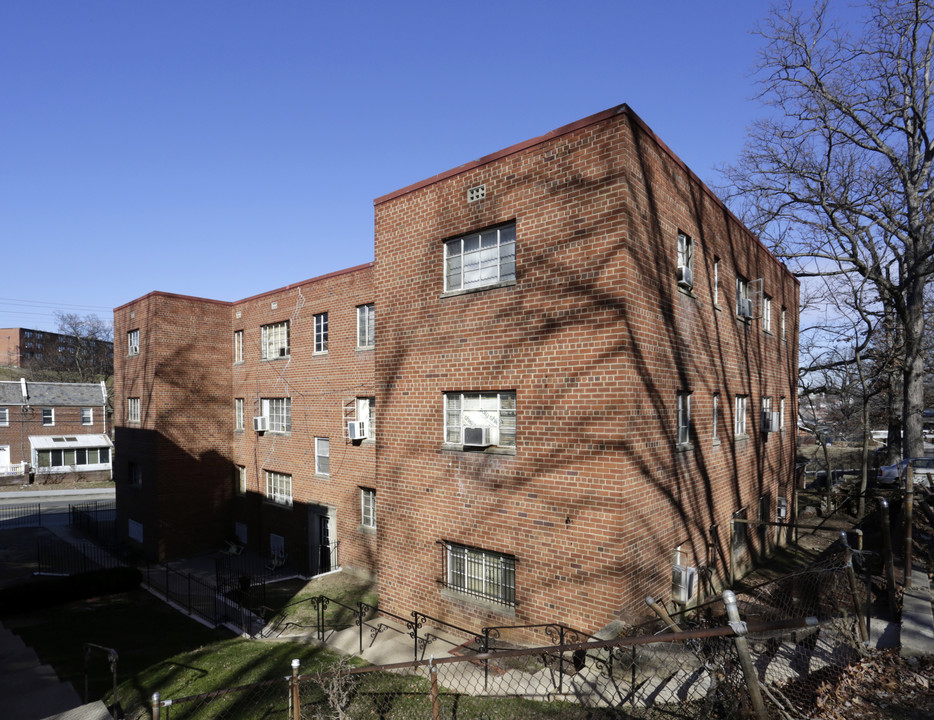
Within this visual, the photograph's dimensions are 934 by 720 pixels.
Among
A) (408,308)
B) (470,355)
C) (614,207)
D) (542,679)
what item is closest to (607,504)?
(542,679)

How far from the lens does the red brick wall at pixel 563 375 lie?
8164 mm

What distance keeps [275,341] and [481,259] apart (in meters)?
12.7

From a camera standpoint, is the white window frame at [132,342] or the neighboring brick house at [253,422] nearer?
the neighboring brick house at [253,422]

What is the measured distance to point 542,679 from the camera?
756cm

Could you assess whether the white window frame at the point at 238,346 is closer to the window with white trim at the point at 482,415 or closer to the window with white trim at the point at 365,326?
the window with white trim at the point at 365,326

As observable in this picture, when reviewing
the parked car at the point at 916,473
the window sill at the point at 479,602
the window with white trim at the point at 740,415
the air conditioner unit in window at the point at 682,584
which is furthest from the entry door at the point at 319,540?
the parked car at the point at 916,473

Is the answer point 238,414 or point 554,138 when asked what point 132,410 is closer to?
point 238,414

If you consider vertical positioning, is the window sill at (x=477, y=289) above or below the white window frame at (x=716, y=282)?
below

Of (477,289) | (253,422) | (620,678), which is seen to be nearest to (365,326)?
(253,422)

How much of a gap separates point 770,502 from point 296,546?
15466mm

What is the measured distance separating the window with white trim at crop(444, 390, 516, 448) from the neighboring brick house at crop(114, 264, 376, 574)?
6540mm

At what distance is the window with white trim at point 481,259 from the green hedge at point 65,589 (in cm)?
1459

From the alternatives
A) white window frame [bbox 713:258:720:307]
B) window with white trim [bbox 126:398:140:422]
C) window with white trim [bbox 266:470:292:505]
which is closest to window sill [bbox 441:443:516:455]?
white window frame [bbox 713:258:720:307]

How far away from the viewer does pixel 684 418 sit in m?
10.5
